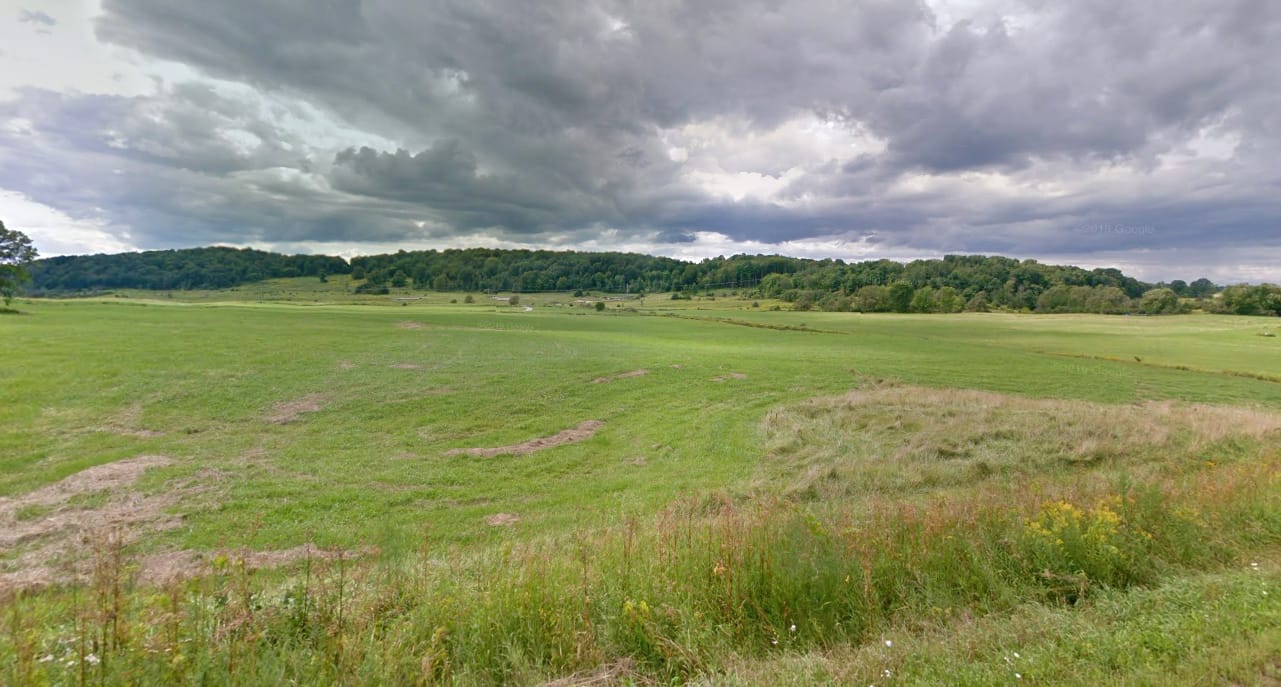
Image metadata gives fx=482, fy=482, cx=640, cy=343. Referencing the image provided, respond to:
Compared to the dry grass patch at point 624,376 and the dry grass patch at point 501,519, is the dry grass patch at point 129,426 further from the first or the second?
the dry grass patch at point 624,376

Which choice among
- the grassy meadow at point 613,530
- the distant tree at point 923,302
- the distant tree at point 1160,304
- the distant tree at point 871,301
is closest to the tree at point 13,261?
the grassy meadow at point 613,530

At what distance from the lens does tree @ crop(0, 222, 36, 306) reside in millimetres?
70562

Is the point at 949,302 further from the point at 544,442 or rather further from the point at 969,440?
the point at 544,442

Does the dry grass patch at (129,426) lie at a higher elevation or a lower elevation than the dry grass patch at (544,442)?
higher

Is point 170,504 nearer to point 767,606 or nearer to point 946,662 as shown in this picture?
point 767,606

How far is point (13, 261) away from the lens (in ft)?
243

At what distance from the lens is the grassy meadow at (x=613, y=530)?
14.4 ft

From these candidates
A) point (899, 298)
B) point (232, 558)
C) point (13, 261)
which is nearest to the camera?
point (232, 558)

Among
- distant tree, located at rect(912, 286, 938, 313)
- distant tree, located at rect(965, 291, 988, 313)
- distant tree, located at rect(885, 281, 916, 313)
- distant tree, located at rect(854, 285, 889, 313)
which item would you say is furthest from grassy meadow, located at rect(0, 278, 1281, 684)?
distant tree, located at rect(965, 291, 988, 313)

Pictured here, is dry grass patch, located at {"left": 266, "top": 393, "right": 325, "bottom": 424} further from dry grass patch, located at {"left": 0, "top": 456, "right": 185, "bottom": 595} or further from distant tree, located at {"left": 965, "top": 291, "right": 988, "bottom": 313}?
distant tree, located at {"left": 965, "top": 291, "right": 988, "bottom": 313}

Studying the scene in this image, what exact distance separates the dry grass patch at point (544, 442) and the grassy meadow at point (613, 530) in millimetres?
163

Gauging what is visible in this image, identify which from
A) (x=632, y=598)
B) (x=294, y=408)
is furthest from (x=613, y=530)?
(x=294, y=408)

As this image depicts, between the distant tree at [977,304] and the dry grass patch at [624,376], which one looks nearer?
the dry grass patch at [624,376]

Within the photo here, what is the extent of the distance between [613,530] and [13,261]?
116872mm
